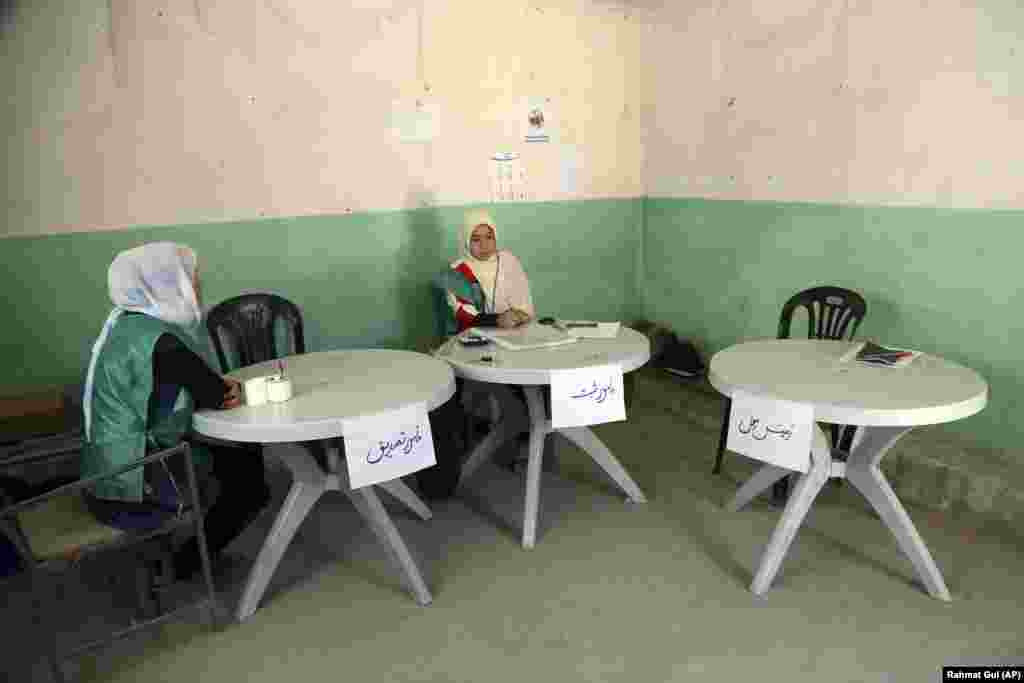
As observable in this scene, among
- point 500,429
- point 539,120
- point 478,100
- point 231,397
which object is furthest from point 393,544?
point 539,120

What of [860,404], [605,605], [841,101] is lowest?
[605,605]

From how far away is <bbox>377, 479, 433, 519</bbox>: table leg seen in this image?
277 centimetres

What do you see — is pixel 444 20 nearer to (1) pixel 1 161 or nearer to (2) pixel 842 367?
(1) pixel 1 161

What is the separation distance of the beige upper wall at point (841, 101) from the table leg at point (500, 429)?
185cm

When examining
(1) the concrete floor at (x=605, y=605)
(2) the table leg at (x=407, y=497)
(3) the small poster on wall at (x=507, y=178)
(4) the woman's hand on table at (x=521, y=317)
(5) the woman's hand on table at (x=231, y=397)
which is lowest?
(1) the concrete floor at (x=605, y=605)

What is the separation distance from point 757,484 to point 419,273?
198 cm

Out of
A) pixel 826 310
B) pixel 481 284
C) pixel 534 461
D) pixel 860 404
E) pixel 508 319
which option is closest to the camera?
pixel 860 404

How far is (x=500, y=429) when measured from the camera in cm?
313

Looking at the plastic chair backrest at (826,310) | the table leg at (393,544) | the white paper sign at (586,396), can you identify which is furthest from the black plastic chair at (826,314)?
the table leg at (393,544)

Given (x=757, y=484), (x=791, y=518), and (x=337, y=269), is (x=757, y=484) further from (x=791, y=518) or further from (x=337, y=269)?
(x=337, y=269)

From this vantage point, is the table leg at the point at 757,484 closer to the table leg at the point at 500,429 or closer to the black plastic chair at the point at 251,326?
the table leg at the point at 500,429

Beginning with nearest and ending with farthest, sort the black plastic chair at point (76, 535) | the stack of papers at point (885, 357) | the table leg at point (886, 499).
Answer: the black plastic chair at point (76, 535)
the table leg at point (886, 499)
the stack of papers at point (885, 357)

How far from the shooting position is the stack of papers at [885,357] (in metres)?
2.39

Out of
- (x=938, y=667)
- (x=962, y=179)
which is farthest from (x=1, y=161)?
(x=962, y=179)
